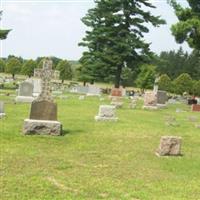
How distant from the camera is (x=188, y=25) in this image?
29.9 meters

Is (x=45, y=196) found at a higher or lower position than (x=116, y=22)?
lower

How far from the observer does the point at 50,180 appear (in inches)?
336

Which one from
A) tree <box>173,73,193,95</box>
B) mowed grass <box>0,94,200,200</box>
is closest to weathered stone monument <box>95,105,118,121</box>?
mowed grass <box>0,94,200,200</box>

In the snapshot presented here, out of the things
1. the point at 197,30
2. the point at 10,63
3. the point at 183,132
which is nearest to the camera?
the point at 183,132

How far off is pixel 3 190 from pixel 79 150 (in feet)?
13.8

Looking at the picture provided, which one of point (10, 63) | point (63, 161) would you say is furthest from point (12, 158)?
point (10, 63)

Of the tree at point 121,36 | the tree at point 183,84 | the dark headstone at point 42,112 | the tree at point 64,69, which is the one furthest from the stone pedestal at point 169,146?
the tree at point 64,69

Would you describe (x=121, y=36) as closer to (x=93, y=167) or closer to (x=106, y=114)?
(x=106, y=114)

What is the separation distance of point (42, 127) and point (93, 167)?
416 centimetres

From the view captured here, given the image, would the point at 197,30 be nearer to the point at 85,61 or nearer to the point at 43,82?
the point at 43,82

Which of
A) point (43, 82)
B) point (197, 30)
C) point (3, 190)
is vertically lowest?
point (3, 190)

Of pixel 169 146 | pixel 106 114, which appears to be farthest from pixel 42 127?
pixel 106 114

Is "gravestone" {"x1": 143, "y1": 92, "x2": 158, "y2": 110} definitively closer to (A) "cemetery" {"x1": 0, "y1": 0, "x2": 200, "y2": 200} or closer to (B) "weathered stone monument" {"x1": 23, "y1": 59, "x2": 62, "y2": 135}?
(A) "cemetery" {"x1": 0, "y1": 0, "x2": 200, "y2": 200}

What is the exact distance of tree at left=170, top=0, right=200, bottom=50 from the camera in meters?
29.9
